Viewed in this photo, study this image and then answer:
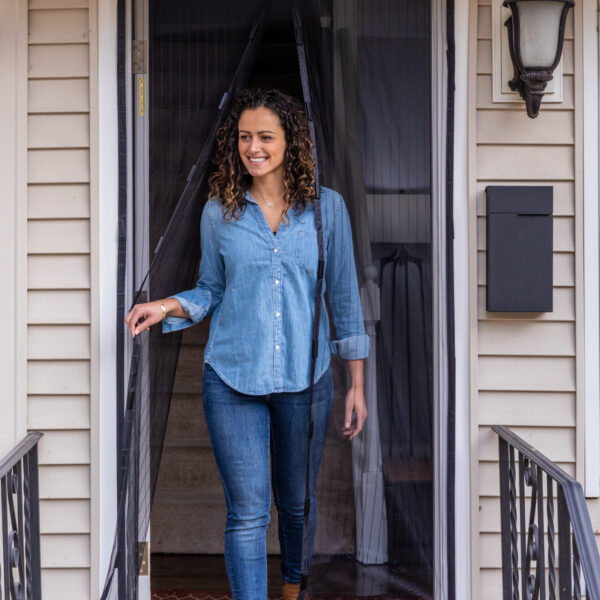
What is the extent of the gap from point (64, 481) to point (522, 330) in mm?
1536

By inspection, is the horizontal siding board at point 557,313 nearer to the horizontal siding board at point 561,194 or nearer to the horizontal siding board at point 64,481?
the horizontal siding board at point 561,194

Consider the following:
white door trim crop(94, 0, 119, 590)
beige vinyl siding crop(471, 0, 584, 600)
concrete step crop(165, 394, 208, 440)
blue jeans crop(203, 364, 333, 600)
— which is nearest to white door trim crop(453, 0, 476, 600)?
beige vinyl siding crop(471, 0, 584, 600)

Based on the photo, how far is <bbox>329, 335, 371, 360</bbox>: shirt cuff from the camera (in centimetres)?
247

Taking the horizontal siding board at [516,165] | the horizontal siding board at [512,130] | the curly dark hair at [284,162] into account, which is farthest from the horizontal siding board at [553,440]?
the curly dark hair at [284,162]

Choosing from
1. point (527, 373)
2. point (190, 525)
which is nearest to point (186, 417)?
point (190, 525)

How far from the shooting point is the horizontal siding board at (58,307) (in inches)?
105

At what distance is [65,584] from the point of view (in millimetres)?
2697

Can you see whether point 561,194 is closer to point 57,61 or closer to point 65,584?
point 57,61

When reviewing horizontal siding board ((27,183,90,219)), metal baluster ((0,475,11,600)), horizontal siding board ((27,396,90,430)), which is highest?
horizontal siding board ((27,183,90,219))

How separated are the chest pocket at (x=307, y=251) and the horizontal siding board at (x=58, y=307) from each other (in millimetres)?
743

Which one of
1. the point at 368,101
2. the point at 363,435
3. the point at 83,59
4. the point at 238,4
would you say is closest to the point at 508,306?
the point at 363,435

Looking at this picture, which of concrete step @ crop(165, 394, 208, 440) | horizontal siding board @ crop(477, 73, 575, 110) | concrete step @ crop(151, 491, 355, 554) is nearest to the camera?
horizontal siding board @ crop(477, 73, 575, 110)

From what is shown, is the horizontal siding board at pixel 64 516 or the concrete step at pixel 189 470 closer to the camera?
Result: the horizontal siding board at pixel 64 516

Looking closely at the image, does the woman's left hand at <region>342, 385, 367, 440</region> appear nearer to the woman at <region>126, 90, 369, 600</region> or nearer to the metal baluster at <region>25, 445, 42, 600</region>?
the woman at <region>126, 90, 369, 600</region>
